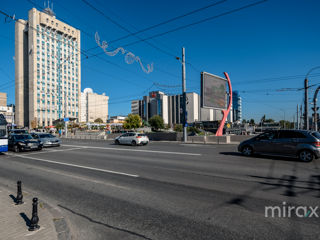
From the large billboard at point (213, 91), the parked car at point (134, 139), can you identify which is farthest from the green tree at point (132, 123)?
the parked car at point (134, 139)

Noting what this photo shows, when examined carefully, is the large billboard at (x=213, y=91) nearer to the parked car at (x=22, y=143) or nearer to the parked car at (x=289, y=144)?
the parked car at (x=289, y=144)

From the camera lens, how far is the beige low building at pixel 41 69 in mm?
90625

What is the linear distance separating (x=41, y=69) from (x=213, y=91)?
91.3m

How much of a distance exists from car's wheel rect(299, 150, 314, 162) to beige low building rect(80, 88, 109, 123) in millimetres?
154951

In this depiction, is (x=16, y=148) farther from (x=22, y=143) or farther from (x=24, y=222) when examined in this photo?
(x=24, y=222)

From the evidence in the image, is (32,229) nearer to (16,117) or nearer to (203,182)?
(203,182)

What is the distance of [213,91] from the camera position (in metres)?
29.8

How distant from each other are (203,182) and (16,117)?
398 ft

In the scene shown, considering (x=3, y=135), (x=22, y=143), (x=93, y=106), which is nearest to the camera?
(x=3, y=135)

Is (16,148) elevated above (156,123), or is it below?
below

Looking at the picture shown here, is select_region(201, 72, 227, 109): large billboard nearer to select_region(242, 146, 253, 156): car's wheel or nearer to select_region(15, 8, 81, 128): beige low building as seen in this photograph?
select_region(242, 146, 253, 156): car's wheel

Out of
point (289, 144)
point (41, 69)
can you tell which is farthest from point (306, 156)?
point (41, 69)

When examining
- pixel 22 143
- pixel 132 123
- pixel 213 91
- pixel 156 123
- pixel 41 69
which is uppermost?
pixel 41 69

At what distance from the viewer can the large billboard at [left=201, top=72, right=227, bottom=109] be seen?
2833cm
